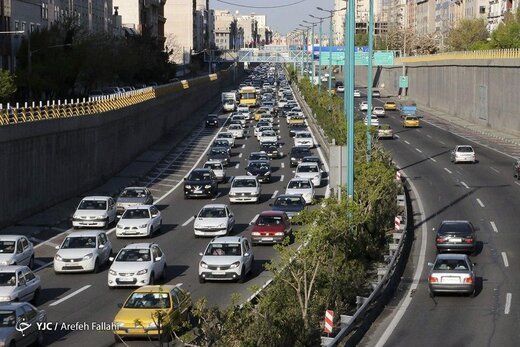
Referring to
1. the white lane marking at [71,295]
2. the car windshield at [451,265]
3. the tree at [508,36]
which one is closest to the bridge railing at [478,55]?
the tree at [508,36]

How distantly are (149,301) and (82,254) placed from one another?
9989 mm

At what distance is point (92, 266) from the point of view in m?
32.7

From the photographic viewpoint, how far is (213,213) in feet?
135

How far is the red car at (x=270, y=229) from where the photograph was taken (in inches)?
1499

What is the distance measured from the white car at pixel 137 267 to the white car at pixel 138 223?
9.69 meters

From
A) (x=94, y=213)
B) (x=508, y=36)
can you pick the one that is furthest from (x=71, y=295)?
(x=508, y=36)

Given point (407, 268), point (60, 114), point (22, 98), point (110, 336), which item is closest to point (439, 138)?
point (22, 98)

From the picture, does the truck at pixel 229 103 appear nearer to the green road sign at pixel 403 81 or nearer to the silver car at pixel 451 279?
the green road sign at pixel 403 81

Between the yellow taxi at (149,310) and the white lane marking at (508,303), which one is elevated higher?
the yellow taxi at (149,310)

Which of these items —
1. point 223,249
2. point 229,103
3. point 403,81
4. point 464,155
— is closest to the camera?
point 223,249

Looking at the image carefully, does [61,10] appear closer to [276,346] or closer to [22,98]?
[22,98]

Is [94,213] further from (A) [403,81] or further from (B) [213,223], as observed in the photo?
(A) [403,81]

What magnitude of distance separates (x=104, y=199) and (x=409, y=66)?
341 feet

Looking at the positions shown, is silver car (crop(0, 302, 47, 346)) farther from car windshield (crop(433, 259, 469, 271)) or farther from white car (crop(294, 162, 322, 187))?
white car (crop(294, 162, 322, 187))
